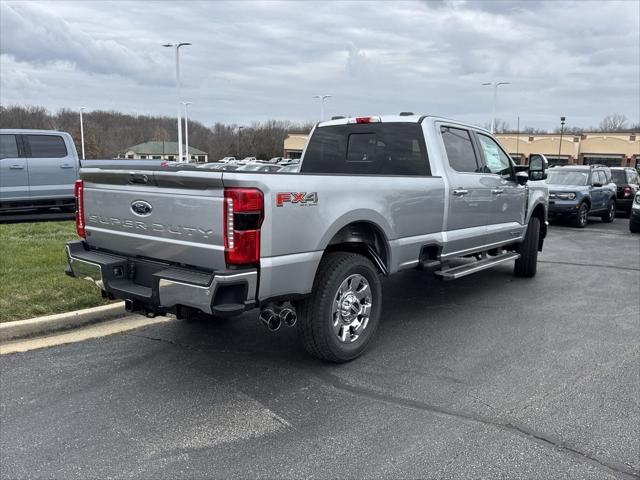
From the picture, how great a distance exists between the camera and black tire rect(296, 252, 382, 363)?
13.7ft

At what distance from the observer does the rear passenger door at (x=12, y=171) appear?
11.4m

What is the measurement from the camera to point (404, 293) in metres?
7.10

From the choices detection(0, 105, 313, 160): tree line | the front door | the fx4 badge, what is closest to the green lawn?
the fx4 badge

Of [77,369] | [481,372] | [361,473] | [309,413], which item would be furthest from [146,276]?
[481,372]

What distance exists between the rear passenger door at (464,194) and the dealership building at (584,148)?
4973 centimetres

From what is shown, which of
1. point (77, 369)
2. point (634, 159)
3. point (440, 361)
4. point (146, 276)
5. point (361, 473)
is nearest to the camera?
point (361, 473)

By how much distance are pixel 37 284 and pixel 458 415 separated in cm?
467

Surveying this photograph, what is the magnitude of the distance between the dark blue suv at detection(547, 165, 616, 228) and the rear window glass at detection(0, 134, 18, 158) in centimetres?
1403

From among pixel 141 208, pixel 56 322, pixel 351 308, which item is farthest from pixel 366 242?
pixel 56 322

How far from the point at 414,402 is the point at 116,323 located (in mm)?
3223

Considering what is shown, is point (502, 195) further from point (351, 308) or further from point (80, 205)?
point (80, 205)

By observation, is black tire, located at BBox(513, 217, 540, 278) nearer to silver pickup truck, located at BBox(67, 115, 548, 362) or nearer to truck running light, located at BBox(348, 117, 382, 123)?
silver pickup truck, located at BBox(67, 115, 548, 362)

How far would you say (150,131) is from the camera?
128 metres

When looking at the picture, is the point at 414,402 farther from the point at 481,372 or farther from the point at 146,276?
the point at 146,276
